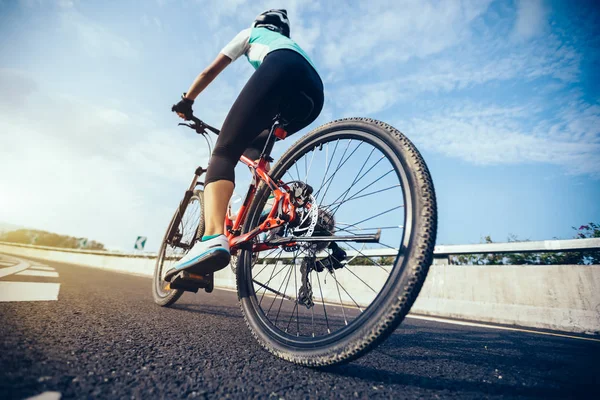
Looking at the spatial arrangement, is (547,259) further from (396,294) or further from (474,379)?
(396,294)

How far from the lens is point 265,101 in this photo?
199 centimetres

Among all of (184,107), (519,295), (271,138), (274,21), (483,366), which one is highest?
(274,21)

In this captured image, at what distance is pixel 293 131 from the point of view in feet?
8.21

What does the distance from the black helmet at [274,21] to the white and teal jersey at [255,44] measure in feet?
0.30

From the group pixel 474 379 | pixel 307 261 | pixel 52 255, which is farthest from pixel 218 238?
pixel 52 255

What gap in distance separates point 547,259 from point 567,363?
3.08 metres

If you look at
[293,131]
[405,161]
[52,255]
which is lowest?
[52,255]

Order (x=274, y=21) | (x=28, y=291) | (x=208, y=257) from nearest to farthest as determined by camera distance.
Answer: (x=208, y=257), (x=274, y=21), (x=28, y=291)

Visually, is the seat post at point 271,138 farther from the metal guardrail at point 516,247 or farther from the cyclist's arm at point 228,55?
the metal guardrail at point 516,247

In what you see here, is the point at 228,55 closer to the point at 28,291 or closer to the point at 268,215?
the point at 268,215

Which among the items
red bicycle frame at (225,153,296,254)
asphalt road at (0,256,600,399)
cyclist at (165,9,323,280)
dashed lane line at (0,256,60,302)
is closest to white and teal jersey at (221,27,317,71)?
cyclist at (165,9,323,280)

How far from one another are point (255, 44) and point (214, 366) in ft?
6.95

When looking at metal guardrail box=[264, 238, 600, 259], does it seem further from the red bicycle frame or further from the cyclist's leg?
the cyclist's leg

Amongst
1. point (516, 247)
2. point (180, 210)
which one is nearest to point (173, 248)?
point (180, 210)
